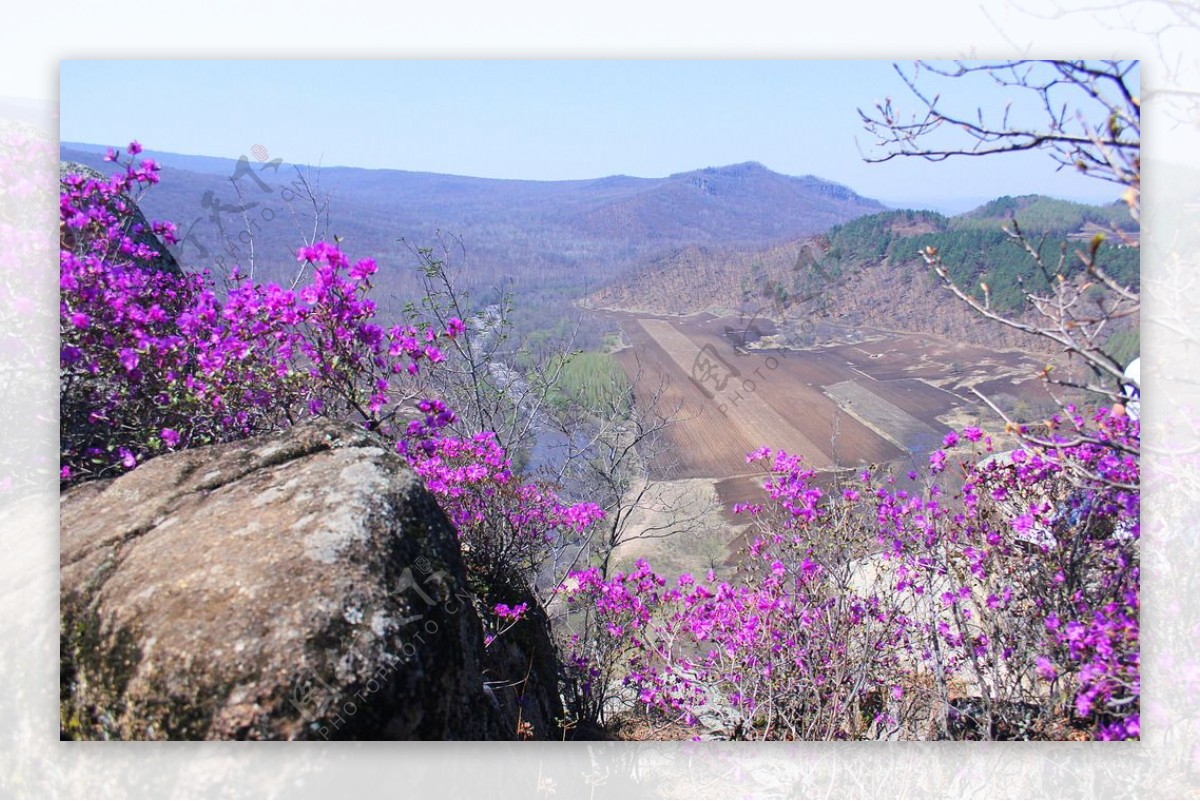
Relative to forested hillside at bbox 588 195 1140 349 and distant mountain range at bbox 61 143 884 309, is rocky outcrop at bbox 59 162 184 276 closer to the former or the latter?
distant mountain range at bbox 61 143 884 309

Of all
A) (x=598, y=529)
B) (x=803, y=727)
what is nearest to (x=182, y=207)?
(x=598, y=529)

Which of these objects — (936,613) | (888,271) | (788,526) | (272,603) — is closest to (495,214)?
(888,271)

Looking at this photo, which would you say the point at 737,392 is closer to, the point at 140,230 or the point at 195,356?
the point at 195,356

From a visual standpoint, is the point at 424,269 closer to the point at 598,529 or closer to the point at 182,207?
the point at 182,207

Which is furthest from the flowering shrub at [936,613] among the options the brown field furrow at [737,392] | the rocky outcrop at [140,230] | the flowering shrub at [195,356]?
the rocky outcrop at [140,230]

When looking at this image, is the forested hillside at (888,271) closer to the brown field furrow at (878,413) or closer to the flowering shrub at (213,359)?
the brown field furrow at (878,413)
